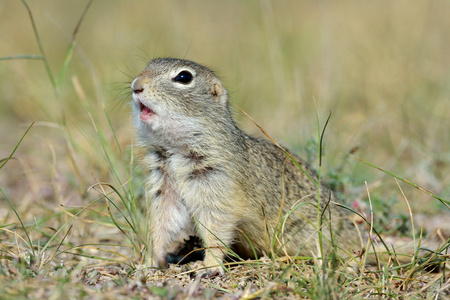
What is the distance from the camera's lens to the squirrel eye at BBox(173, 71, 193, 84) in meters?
3.91

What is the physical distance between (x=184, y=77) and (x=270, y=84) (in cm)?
516

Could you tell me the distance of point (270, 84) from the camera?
8953 mm

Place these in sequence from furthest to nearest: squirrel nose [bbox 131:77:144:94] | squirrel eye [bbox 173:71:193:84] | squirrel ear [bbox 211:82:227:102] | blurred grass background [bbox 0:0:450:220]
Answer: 1. blurred grass background [bbox 0:0:450:220]
2. squirrel ear [bbox 211:82:227:102]
3. squirrel eye [bbox 173:71:193:84]
4. squirrel nose [bbox 131:77:144:94]

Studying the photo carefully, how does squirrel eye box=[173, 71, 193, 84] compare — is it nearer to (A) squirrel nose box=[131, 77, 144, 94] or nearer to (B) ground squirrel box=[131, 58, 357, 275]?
(B) ground squirrel box=[131, 58, 357, 275]

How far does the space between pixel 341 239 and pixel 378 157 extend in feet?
8.62

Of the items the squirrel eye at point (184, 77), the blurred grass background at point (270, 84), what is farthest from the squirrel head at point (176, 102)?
the blurred grass background at point (270, 84)

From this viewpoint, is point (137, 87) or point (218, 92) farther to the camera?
point (218, 92)

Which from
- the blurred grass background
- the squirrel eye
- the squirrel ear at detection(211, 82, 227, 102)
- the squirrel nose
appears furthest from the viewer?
the blurred grass background

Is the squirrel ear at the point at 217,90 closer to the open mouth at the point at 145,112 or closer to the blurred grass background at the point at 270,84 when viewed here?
the open mouth at the point at 145,112

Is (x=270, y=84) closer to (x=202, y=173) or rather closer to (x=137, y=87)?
(x=202, y=173)

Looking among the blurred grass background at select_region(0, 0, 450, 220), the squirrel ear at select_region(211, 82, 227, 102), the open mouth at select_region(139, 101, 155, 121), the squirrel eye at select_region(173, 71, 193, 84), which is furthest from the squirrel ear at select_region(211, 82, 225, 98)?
the blurred grass background at select_region(0, 0, 450, 220)

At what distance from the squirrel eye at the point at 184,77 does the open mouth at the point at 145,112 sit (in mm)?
351

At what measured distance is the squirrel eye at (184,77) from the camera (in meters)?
3.91

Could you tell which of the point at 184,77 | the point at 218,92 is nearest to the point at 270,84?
the point at 218,92
